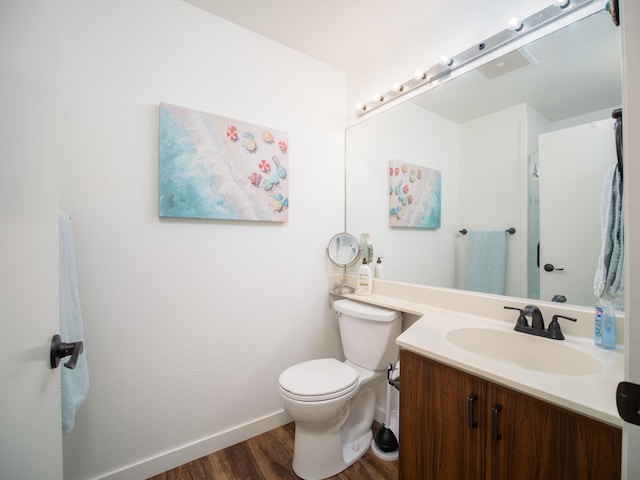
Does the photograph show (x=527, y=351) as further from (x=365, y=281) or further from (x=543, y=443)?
(x=365, y=281)

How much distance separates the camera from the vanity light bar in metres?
1.07

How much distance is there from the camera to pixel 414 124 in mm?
1697

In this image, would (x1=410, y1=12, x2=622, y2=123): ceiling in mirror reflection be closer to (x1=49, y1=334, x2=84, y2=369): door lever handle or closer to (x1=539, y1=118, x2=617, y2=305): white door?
(x1=539, y1=118, x2=617, y2=305): white door

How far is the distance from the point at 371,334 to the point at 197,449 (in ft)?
3.72

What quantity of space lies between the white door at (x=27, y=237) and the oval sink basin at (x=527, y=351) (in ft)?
4.10

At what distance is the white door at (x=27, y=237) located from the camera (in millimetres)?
519

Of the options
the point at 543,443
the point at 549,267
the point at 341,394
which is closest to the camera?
the point at 543,443

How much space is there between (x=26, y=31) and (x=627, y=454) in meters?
1.35

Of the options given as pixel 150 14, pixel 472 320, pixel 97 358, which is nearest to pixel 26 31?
pixel 150 14

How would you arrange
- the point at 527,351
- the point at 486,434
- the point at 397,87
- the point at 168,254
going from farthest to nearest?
the point at 397,87 < the point at 168,254 < the point at 527,351 < the point at 486,434

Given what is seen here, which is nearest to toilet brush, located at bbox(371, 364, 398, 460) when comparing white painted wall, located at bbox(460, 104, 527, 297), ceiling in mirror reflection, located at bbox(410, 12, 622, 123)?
white painted wall, located at bbox(460, 104, 527, 297)

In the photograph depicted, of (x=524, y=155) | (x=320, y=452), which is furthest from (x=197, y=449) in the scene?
(x=524, y=155)

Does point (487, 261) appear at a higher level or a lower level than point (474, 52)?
lower

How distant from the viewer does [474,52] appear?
1323mm
